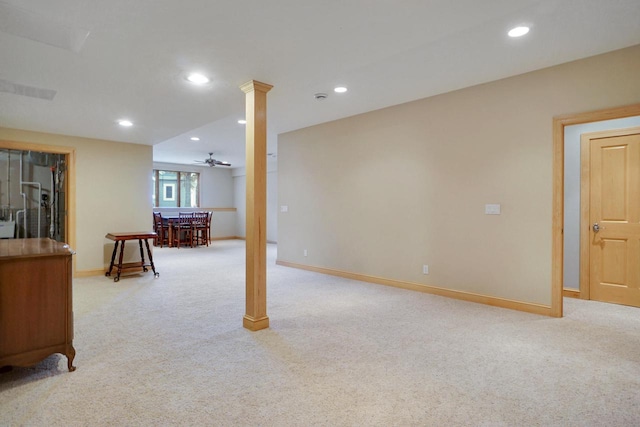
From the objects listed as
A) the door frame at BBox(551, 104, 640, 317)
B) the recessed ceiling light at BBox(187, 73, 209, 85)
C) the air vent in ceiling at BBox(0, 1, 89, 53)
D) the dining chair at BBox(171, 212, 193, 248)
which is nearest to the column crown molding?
the recessed ceiling light at BBox(187, 73, 209, 85)

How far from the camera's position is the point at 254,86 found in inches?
123

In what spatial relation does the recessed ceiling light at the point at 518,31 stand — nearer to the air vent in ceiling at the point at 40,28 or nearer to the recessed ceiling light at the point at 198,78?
the recessed ceiling light at the point at 198,78

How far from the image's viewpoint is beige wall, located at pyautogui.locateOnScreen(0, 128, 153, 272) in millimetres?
5422

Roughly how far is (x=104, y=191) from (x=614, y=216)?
23.7 feet

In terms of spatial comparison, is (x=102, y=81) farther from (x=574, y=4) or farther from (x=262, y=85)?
(x=574, y=4)

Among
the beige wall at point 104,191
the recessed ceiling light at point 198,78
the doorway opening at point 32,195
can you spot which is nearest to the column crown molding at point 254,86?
the recessed ceiling light at point 198,78

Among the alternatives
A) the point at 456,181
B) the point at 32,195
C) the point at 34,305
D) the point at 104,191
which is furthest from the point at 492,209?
the point at 32,195

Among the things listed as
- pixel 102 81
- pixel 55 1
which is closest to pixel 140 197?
pixel 102 81

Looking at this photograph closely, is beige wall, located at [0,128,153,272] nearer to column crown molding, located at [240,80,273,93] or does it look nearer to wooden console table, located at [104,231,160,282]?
wooden console table, located at [104,231,160,282]

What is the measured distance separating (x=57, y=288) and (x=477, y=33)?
3561mm

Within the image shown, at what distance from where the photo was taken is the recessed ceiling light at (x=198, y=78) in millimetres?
3008

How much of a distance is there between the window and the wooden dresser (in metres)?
8.88

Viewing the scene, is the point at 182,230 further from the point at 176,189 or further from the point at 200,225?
the point at 176,189

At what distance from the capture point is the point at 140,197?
6.04 m
